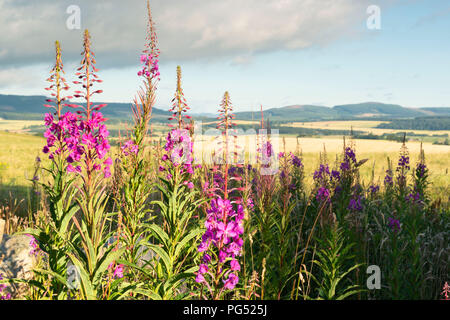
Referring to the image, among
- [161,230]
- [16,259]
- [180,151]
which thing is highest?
[180,151]

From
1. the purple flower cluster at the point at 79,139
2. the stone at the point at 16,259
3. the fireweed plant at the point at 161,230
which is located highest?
the purple flower cluster at the point at 79,139

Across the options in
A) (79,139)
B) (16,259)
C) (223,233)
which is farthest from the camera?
(16,259)

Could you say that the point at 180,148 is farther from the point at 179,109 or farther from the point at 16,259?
the point at 16,259

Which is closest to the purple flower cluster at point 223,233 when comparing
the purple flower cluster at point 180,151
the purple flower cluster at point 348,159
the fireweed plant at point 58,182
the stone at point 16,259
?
the fireweed plant at point 58,182

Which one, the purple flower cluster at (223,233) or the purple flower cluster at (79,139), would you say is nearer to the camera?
the purple flower cluster at (223,233)

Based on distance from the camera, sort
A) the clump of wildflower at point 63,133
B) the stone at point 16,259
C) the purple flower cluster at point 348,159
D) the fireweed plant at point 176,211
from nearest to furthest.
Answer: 1. the clump of wildflower at point 63,133
2. the fireweed plant at point 176,211
3. the stone at point 16,259
4. the purple flower cluster at point 348,159

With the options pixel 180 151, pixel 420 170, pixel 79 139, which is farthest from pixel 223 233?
pixel 420 170

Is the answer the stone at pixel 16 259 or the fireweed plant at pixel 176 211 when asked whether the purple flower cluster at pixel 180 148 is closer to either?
the fireweed plant at pixel 176 211

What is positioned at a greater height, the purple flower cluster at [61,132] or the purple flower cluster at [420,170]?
the purple flower cluster at [61,132]
